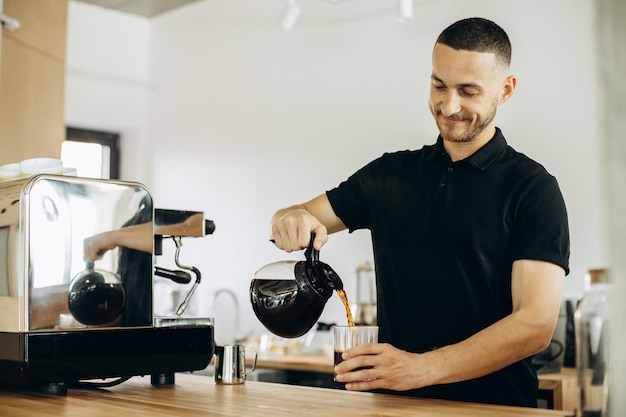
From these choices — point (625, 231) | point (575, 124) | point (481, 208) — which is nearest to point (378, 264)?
point (481, 208)

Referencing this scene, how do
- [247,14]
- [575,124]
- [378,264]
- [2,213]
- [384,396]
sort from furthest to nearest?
[247,14] < [575,124] < [378,264] < [2,213] < [384,396]

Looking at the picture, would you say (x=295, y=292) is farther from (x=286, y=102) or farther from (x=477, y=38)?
(x=286, y=102)

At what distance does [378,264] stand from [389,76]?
104 inches

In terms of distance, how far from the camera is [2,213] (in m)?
1.67

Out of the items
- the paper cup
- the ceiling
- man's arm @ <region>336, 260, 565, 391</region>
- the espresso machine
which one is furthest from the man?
the ceiling

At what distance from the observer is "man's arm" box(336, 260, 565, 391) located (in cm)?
144

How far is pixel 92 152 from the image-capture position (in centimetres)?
576

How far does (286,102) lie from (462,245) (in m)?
3.34

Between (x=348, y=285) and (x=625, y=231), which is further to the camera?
(x=348, y=285)

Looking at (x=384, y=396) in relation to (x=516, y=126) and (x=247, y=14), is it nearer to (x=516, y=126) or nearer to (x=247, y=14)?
(x=516, y=126)

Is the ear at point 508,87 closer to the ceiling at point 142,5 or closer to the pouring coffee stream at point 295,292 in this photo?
the pouring coffee stream at point 295,292

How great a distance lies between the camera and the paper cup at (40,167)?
1.80 metres

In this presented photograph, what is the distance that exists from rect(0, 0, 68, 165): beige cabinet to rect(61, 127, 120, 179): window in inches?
61.8

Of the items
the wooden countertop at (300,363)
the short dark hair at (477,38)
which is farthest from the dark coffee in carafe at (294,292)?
the wooden countertop at (300,363)
